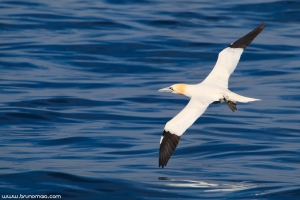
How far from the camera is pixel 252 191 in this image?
9672mm

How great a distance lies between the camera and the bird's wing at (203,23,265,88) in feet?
37.8

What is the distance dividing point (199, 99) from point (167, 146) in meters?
0.92

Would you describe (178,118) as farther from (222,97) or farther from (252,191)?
(252,191)

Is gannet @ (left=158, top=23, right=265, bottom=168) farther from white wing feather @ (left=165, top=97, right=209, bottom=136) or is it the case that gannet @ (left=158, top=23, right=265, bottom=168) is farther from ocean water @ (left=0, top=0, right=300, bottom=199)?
ocean water @ (left=0, top=0, right=300, bottom=199)

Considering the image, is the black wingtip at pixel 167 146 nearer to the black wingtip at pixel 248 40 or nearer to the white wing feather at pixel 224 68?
the white wing feather at pixel 224 68

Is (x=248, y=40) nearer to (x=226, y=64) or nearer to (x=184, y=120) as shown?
(x=226, y=64)

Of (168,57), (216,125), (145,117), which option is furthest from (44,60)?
(216,125)

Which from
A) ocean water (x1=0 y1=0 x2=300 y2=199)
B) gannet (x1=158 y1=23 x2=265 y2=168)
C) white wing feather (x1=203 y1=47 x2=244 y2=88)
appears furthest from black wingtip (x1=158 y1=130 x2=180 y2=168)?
white wing feather (x1=203 y1=47 x2=244 y2=88)

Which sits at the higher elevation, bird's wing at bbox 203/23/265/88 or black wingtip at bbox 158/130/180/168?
bird's wing at bbox 203/23/265/88

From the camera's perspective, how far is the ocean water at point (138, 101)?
10.2 m

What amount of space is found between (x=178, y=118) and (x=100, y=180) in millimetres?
1443

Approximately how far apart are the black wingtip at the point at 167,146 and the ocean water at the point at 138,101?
29 centimetres

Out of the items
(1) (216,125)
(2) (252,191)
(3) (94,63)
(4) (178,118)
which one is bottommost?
(2) (252,191)

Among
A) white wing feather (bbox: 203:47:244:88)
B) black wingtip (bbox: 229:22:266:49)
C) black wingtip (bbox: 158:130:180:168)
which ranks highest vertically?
black wingtip (bbox: 229:22:266:49)
